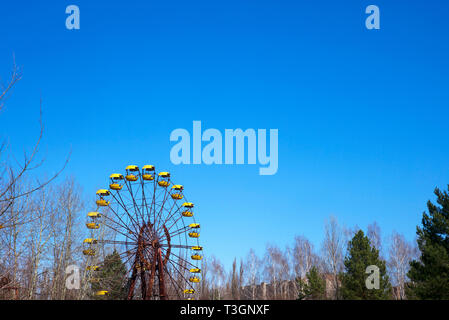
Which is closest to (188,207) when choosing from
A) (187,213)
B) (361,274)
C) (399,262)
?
(187,213)

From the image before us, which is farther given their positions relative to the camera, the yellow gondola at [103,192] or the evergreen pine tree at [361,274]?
the evergreen pine tree at [361,274]

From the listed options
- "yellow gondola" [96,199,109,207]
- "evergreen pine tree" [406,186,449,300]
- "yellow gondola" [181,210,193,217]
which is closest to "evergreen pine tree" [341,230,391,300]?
"evergreen pine tree" [406,186,449,300]

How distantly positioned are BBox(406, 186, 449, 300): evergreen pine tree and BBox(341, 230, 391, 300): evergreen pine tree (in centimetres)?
307

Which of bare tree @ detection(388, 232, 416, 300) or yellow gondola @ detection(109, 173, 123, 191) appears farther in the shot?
bare tree @ detection(388, 232, 416, 300)

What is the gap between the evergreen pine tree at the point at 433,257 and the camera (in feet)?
78.7

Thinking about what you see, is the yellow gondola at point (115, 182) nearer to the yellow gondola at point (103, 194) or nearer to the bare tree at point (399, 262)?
the yellow gondola at point (103, 194)

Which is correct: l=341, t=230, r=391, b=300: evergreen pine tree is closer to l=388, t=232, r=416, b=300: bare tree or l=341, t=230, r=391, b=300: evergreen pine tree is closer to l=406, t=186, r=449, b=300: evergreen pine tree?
l=406, t=186, r=449, b=300: evergreen pine tree

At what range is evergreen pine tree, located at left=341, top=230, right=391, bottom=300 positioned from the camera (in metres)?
30.2

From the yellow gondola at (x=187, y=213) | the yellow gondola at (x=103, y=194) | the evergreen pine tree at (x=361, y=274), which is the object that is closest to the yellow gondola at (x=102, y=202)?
the yellow gondola at (x=103, y=194)

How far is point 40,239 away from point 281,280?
3832 cm

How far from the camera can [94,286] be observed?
35.4 meters

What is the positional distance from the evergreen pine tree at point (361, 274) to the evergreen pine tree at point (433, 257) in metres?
3.07

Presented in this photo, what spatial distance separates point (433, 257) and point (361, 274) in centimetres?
710
